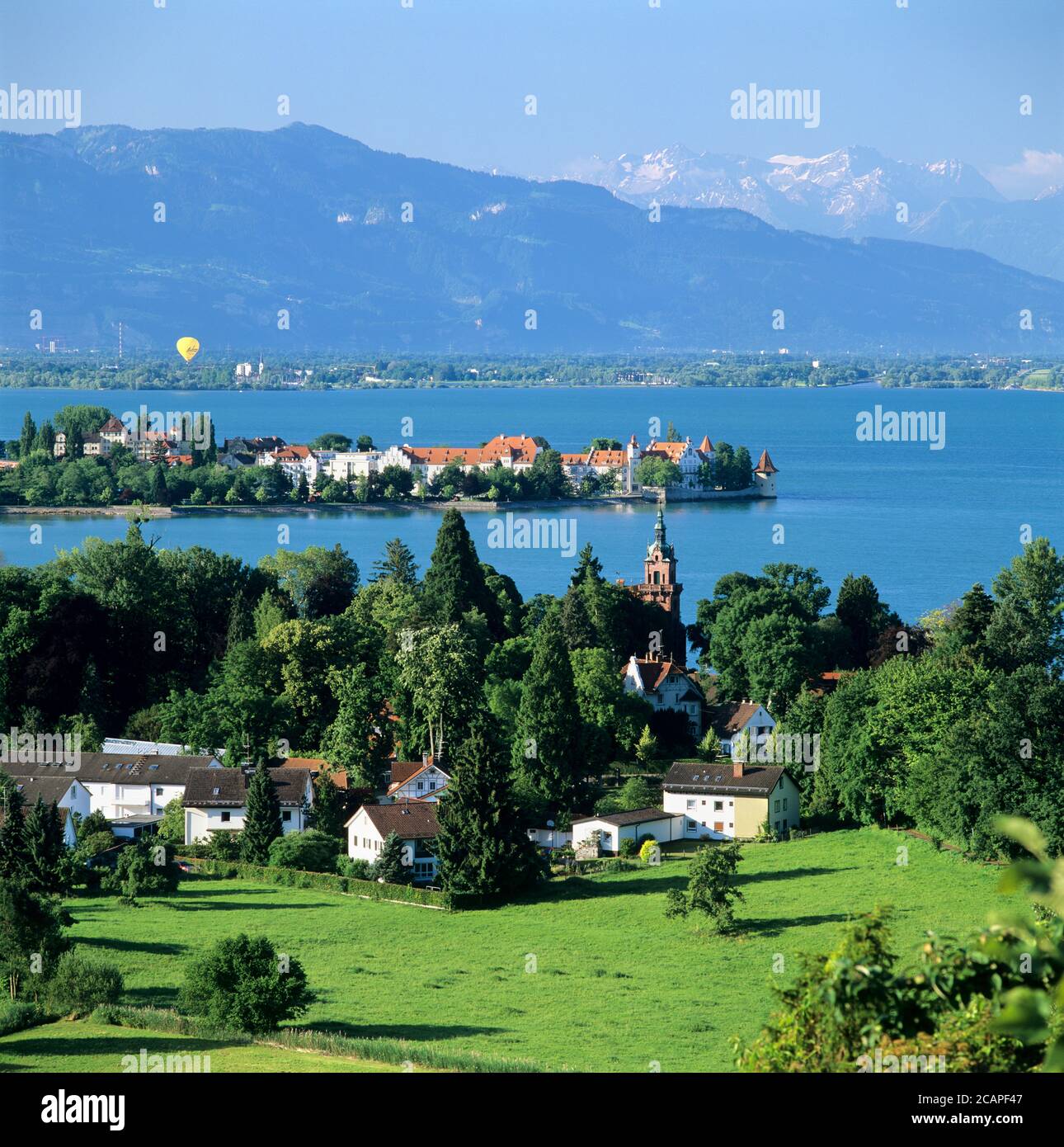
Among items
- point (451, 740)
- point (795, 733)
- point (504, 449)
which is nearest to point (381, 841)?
point (451, 740)

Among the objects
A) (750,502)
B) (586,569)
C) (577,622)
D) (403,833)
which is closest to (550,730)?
(403,833)

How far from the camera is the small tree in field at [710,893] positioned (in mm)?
18875

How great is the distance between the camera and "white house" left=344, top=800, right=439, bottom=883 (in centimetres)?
2166

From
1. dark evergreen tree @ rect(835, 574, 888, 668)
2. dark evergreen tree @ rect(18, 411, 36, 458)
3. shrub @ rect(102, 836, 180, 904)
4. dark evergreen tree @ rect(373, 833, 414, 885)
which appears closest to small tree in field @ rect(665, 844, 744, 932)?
dark evergreen tree @ rect(373, 833, 414, 885)

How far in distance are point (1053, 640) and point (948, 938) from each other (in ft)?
80.5

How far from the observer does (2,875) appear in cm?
1994

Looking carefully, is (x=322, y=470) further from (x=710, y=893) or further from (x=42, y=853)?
(x=710, y=893)

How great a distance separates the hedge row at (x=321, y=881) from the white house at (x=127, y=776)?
1499 mm

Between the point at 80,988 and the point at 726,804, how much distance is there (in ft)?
33.7

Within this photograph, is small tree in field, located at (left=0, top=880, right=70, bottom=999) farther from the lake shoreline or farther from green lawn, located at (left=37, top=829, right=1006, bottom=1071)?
the lake shoreline

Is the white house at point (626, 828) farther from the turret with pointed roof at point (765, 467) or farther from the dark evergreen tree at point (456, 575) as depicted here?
the turret with pointed roof at point (765, 467)

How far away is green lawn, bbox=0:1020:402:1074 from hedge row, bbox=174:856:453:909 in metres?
6.62

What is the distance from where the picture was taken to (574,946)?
18.4 m
